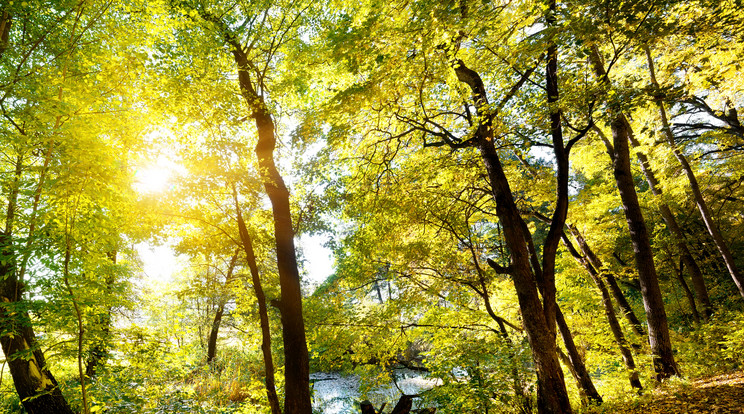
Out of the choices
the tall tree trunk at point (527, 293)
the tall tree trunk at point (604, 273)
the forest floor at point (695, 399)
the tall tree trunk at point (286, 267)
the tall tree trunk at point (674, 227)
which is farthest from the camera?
the tall tree trunk at point (674, 227)

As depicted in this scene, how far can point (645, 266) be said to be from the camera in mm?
5855

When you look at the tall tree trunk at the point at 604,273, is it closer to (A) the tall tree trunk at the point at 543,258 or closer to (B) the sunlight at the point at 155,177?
(A) the tall tree trunk at the point at 543,258

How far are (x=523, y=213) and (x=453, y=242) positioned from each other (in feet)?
5.56

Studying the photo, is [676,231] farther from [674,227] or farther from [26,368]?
[26,368]

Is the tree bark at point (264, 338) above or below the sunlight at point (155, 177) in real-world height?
below

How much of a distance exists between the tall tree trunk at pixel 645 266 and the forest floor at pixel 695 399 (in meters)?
0.51

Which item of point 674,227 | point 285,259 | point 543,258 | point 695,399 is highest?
point 285,259

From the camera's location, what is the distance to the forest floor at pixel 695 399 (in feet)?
12.2

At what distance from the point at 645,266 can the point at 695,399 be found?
241cm

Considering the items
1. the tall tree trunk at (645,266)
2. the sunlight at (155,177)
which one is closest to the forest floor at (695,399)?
the tall tree trunk at (645,266)

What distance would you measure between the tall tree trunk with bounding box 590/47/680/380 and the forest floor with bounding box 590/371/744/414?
1.68 feet

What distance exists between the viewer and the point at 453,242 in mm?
7492

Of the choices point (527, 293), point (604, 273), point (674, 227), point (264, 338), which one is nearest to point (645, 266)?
point (604, 273)

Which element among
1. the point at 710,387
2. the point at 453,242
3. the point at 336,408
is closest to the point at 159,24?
the point at 453,242
